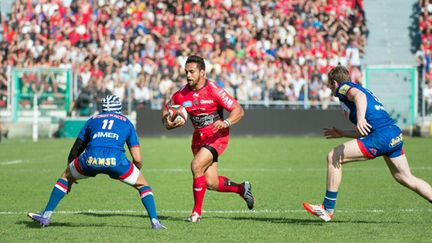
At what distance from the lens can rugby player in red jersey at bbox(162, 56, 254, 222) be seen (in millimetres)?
11203

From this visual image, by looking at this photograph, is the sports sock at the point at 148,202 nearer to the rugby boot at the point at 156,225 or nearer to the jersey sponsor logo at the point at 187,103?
the rugby boot at the point at 156,225

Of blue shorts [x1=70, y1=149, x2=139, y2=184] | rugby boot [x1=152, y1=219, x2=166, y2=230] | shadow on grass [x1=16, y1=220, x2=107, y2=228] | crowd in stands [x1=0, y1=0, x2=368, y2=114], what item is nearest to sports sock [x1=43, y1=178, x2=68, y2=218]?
blue shorts [x1=70, y1=149, x2=139, y2=184]

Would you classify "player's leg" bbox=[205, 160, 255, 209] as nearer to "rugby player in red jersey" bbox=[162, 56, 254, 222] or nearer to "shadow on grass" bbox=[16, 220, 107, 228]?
"rugby player in red jersey" bbox=[162, 56, 254, 222]

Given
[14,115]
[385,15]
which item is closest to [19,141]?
[14,115]

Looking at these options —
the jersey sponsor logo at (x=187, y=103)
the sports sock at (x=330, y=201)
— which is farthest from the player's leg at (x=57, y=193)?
the sports sock at (x=330, y=201)

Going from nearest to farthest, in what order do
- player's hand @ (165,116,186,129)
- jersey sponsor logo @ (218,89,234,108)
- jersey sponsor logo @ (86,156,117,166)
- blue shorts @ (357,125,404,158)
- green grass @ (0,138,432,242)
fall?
green grass @ (0,138,432,242)
jersey sponsor logo @ (86,156,117,166)
blue shorts @ (357,125,404,158)
player's hand @ (165,116,186,129)
jersey sponsor logo @ (218,89,234,108)

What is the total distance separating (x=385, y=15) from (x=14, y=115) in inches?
592

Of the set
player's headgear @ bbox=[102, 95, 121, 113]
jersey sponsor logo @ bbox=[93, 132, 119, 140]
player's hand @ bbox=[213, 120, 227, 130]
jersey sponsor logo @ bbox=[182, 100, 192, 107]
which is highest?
player's headgear @ bbox=[102, 95, 121, 113]

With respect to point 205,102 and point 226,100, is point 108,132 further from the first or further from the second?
point 226,100

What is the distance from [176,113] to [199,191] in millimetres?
996

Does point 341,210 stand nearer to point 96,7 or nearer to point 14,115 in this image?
point 14,115

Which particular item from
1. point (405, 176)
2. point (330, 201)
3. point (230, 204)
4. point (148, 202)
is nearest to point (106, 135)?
point (148, 202)

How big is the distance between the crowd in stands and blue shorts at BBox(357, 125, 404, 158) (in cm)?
2140

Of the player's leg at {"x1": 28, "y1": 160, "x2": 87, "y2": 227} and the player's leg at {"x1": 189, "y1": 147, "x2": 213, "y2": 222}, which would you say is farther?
the player's leg at {"x1": 189, "y1": 147, "x2": 213, "y2": 222}
